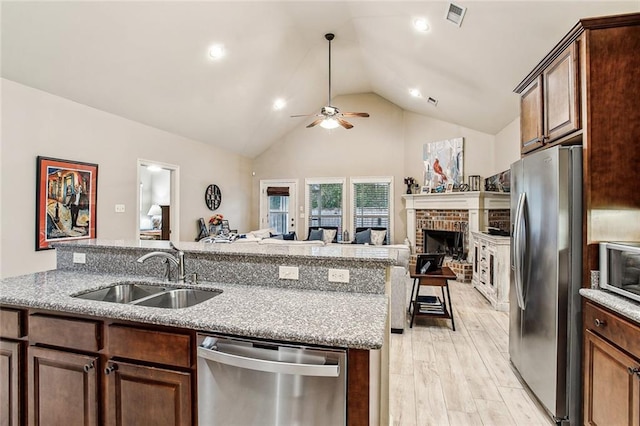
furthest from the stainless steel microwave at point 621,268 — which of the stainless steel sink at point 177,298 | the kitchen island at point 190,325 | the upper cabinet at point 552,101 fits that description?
the stainless steel sink at point 177,298

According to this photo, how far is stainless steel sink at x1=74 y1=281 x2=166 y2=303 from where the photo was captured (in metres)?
1.90

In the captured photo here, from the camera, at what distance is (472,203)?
5.82 metres

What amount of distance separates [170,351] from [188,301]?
58cm

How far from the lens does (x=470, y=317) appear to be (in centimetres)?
388

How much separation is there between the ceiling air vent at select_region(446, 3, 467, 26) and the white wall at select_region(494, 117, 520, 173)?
2.42 metres

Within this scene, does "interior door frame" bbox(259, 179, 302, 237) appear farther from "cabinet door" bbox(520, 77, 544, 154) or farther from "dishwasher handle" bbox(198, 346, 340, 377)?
"dishwasher handle" bbox(198, 346, 340, 377)

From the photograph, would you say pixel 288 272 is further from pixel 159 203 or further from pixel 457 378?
pixel 159 203

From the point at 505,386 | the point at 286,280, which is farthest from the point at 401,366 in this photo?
the point at 286,280

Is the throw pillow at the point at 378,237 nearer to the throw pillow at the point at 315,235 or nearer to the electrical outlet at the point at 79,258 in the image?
the throw pillow at the point at 315,235

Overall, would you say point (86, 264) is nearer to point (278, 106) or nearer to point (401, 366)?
point (401, 366)

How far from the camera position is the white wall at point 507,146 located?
488 centimetres

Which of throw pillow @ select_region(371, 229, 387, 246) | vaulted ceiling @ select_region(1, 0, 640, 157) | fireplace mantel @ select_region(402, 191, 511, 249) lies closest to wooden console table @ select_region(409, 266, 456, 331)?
vaulted ceiling @ select_region(1, 0, 640, 157)

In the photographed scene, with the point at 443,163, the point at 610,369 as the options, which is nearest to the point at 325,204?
the point at 443,163

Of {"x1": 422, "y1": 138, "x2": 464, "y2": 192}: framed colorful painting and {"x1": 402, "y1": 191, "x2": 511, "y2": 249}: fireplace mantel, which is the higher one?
{"x1": 422, "y1": 138, "x2": 464, "y2": 192}: framed colorful painting
